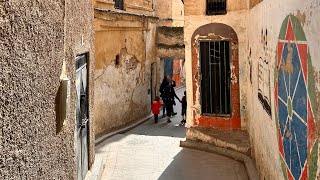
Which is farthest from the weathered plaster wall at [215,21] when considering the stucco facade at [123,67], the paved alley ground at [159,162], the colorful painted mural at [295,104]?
the colorful painted mural at [295,104]

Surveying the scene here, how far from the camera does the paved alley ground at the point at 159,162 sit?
691cm

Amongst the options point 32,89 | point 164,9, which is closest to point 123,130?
point 32,89

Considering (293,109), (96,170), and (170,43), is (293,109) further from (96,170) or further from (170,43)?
(170,43)

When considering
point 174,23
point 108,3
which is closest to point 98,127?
point 108,3

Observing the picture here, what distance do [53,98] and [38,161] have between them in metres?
0.63

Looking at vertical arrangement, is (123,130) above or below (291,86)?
below

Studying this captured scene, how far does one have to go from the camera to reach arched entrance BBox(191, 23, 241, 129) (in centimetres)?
880

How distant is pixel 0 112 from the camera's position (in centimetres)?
222

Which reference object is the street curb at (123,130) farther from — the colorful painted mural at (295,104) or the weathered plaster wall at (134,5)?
the colorful painted mural at (295,104)

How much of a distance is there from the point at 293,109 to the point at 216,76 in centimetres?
561

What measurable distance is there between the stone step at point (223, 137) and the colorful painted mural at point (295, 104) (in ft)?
12.5

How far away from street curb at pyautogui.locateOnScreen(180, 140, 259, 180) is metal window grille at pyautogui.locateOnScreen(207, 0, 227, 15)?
125 inches

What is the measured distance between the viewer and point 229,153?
26.5ft

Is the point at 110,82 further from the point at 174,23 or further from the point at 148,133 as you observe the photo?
the point at 174,23
